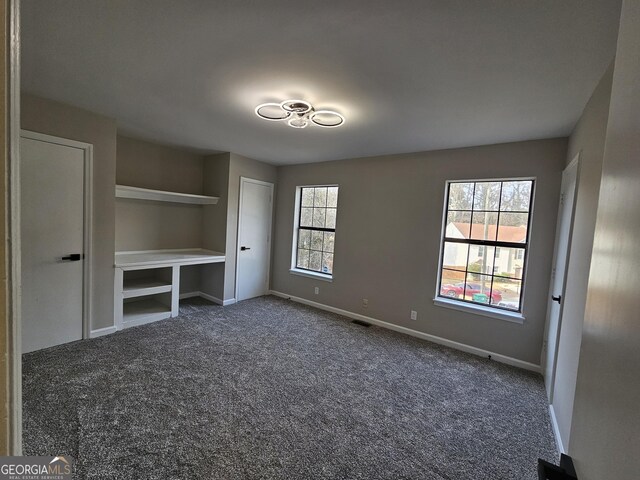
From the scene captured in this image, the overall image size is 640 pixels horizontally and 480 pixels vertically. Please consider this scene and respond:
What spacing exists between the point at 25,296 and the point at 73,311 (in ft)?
1.39

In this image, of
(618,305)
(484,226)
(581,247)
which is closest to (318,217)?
(484,226)

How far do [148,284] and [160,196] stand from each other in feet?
4.13

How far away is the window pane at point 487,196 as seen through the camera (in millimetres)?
3258

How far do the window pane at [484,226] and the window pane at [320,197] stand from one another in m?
2.27

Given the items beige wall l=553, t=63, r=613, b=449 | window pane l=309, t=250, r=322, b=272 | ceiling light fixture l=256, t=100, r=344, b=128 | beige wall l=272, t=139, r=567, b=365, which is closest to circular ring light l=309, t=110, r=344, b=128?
ceiling light fixture l=256, t=100, r=344, b=128

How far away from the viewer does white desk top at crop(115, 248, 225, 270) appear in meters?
3.48

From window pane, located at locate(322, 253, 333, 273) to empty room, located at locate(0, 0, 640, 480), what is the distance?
0.20m

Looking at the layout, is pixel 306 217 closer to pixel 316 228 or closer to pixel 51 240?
pixel 316 228

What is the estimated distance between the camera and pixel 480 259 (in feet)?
11.0

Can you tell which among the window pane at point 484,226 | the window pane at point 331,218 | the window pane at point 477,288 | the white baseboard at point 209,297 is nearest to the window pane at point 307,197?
the window pane at point 331,218

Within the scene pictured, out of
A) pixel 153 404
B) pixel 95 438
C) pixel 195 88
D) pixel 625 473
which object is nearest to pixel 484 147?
pixel 195 88

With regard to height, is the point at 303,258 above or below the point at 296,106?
below

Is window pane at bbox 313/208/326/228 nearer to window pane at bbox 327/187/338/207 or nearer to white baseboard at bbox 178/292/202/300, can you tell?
window pane at bbox 327/187/338/207

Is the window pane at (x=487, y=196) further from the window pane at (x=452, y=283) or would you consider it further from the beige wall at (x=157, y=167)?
the beige wall at (x=157, y=167)
